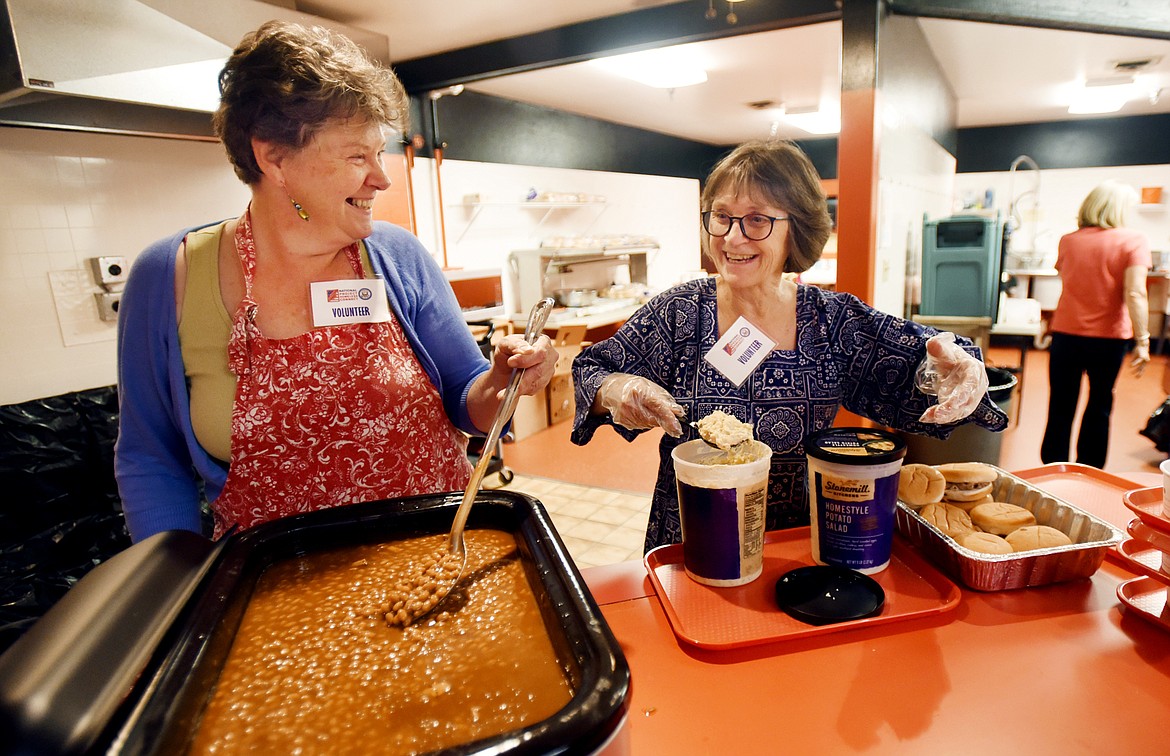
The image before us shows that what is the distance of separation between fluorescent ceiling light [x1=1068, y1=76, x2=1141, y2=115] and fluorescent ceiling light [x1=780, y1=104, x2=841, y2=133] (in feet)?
8.12

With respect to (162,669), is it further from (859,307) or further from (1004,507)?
(859,307)

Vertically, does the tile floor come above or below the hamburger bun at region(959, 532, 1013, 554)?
below

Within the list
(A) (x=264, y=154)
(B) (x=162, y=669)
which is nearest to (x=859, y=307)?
(A) (x=264, y=154)

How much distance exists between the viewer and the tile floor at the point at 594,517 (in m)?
3.35

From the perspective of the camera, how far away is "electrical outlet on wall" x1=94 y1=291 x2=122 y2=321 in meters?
3.12

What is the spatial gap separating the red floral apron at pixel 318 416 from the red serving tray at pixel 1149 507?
1.28m

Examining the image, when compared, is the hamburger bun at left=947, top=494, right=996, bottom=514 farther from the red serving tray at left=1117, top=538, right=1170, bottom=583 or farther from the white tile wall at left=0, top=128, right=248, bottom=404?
→ the white tile wall at left=0, top=128, right=248, bottom=404

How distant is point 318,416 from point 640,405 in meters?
0.65

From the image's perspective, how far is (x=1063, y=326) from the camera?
403 cm

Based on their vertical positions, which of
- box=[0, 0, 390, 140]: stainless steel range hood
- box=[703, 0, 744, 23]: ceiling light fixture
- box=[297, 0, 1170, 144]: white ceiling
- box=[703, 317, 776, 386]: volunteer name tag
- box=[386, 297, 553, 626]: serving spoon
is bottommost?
box=[386, 297, 553, 626]: serving spoon

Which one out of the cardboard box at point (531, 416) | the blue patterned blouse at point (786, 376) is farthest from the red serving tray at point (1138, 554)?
the cardboard box at point (531, 416)

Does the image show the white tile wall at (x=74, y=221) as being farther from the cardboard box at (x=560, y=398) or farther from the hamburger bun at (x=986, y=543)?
the hamburger bun at (x=986, y=543)

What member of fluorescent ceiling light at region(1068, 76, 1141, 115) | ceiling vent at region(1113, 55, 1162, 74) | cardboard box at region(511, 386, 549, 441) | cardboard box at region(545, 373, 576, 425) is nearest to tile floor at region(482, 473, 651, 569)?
cardboard box at region(511, 386, 549, 441)

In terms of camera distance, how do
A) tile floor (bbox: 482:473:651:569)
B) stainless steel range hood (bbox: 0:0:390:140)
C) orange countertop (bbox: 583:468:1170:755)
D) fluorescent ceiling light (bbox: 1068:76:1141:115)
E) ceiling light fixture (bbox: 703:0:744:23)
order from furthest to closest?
1. fluorescent ceiling light (bbox: 1068:76:1141:115)
2. ceiling light fixture (bbox: 703:0:744:23)
3. tile floor (bbox: 482:473:651:569)
4. stainless steel range hood (bbox: 0:0:390:140)
5. orange countertop (bbox: 583:468:1170:755)
